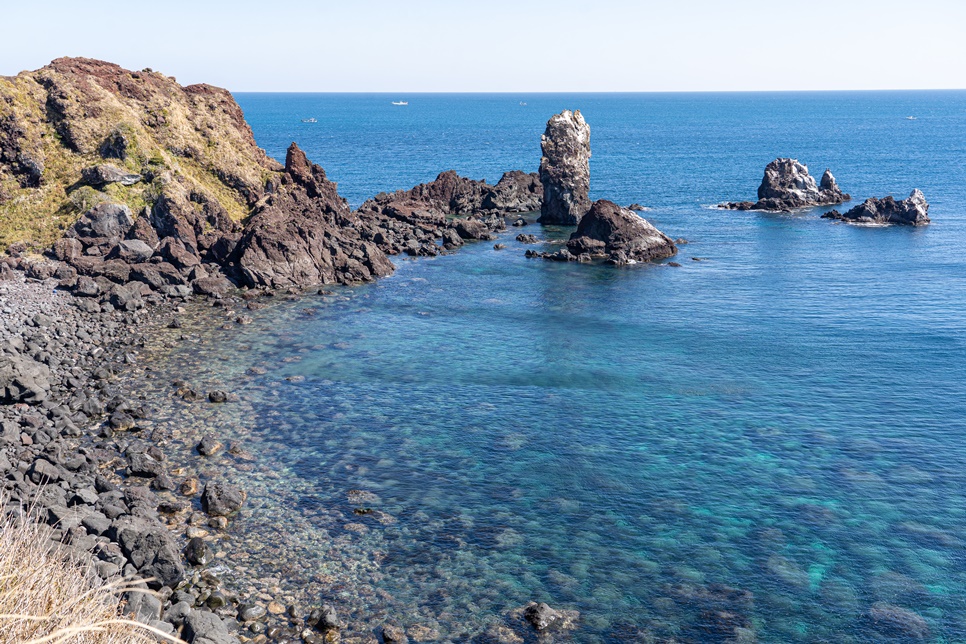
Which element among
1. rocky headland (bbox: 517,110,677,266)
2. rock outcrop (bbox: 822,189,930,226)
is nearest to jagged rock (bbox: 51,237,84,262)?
rocky headland (bbox: 517,110,677,266)

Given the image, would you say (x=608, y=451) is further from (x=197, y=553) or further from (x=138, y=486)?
(x=138, y=486)

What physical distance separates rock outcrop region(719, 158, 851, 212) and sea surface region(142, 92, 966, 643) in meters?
47.1

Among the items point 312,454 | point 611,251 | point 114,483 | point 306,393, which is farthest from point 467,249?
point 114,483

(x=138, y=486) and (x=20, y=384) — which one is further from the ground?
(x=20, y=384)

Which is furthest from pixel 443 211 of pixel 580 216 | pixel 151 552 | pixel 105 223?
pixel 151 552

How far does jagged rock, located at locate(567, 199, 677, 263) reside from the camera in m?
91.2

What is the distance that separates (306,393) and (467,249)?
49.8m

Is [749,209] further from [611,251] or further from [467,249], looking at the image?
[467,249]

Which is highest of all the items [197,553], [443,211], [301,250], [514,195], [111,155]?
[111,155]

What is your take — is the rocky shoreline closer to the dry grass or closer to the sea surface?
the sea surface

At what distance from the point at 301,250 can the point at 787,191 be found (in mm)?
85568

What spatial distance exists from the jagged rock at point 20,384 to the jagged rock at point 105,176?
39992 mm

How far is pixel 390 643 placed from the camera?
26.4m

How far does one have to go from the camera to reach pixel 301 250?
7756 centimetres
